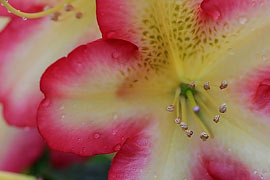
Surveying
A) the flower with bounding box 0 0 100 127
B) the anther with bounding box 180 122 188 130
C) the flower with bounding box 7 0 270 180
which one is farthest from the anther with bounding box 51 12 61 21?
the anther with bounding box 180 122 188 130

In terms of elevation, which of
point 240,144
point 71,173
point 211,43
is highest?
point 211,43

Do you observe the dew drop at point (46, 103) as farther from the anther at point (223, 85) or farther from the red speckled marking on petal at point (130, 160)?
the anther at point (223, 85)

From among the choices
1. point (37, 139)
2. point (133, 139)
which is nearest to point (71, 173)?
point (37, 139)

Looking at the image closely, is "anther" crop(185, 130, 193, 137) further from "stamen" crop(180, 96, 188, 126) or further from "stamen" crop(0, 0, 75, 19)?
"stamen" crop(0, 0, 75, 19)

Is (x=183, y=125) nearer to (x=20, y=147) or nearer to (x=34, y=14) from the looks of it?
(x=34, y=14)

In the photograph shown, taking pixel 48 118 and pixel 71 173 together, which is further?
pixel 71 173

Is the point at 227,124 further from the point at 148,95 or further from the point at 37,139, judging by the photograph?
the point at 37,139
